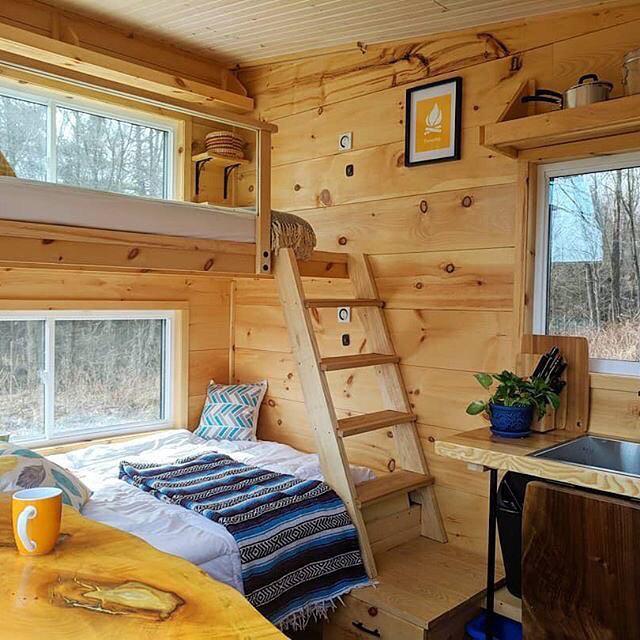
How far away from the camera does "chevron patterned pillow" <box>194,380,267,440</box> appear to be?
137 inches

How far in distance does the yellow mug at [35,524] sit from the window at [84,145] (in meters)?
1.99

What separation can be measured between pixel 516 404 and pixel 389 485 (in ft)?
2.29

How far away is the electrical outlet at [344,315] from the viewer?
3211mm

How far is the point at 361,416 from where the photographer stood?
106 inches

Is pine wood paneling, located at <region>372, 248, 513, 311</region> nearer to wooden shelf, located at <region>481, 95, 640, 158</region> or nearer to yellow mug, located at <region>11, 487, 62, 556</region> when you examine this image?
wooden shelf, located at <region>481, 95, 640, 158</region>

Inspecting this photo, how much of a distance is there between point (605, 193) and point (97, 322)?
2.47m

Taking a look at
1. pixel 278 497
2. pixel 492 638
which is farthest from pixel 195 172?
pixel 492 638

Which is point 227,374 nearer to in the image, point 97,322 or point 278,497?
point 97,322

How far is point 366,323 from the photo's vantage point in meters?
3.03

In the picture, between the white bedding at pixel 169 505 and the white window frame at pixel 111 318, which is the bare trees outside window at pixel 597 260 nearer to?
the white bedding at pixel 169 505

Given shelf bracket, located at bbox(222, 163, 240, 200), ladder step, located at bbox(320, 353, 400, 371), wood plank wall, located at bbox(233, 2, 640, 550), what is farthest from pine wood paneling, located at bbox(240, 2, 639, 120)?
ladder step, located at bbox(320, 353, 400, 371)

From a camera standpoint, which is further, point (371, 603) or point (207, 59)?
point (207, 59)

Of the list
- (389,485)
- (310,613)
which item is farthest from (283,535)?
(389,485)

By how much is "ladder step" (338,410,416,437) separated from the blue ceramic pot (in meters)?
0.54
